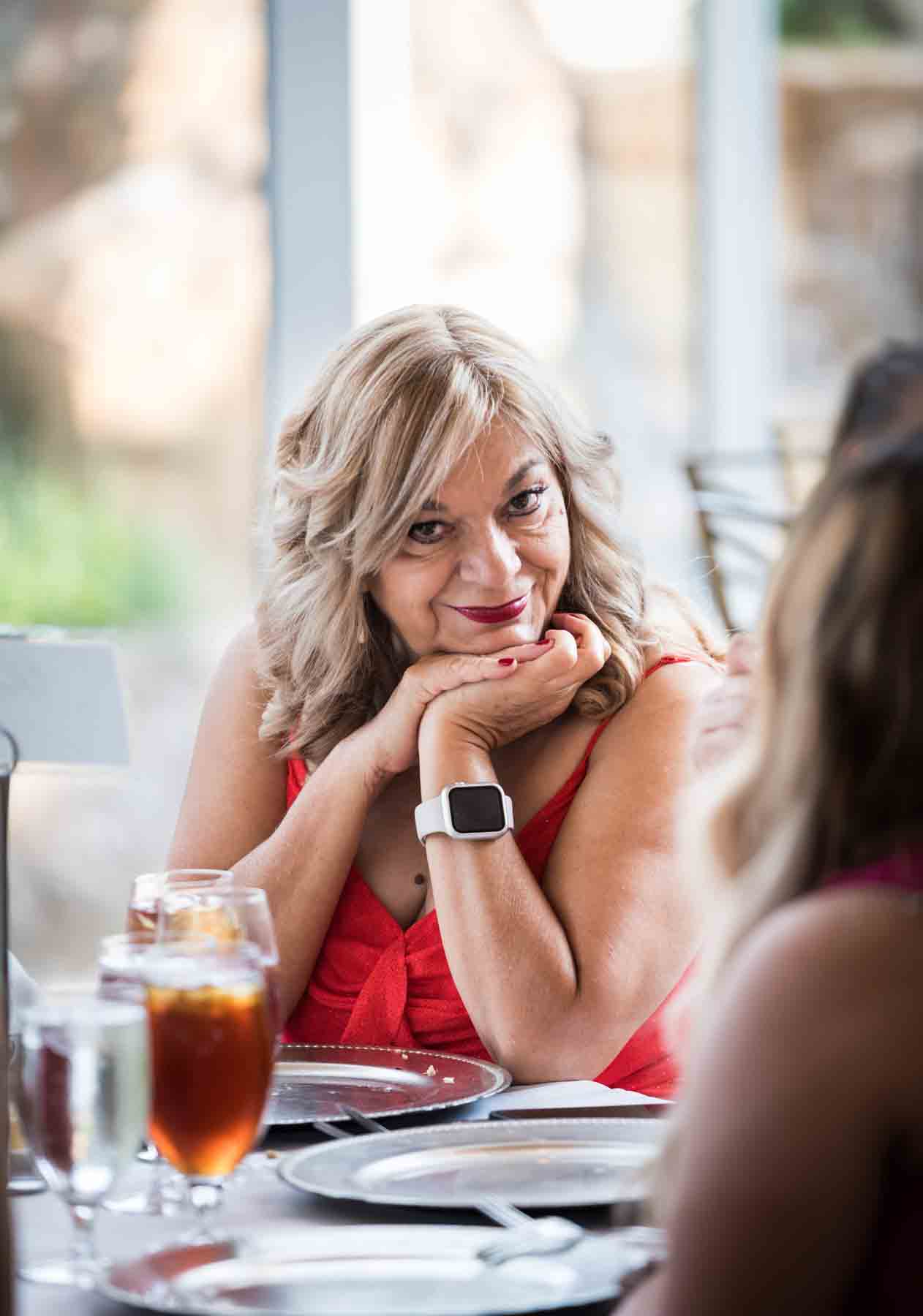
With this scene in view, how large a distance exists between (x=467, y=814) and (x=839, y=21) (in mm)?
3540

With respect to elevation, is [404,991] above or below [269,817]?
below

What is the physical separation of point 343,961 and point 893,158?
348 centimetres

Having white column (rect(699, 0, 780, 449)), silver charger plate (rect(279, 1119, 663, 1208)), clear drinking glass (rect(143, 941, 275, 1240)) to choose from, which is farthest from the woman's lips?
white column (rect(699, 0, 780, 449))

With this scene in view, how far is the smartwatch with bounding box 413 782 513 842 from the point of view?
5.46 ft

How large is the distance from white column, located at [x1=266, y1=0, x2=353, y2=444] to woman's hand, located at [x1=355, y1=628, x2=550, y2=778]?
1575 mm

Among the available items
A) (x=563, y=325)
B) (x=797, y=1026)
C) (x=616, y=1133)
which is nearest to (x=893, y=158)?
(x=563, y=325)

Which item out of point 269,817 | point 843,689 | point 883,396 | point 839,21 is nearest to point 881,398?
point 883,396

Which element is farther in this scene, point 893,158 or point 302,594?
point 893,158

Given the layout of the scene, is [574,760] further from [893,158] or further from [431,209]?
[893,158]

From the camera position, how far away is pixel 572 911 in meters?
1.66

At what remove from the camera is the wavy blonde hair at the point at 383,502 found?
1.81m

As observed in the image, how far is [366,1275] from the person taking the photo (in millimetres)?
887

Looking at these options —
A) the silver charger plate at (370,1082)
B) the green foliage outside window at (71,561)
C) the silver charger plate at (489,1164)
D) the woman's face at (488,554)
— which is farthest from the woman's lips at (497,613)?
the green foliage outside window at (71,561)

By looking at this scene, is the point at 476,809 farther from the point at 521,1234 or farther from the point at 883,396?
the point at 883,396
